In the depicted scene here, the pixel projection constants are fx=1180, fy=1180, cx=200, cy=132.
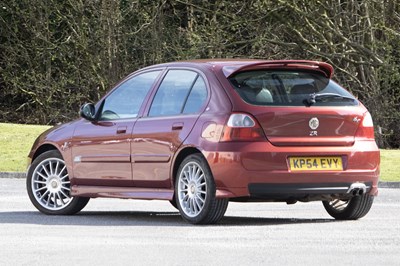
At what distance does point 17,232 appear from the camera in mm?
10477

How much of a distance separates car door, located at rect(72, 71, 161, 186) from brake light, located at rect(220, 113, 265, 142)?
1.41 meters

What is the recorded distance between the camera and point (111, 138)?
12.1 metres

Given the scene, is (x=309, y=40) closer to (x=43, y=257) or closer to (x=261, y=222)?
(x=261, y=222)

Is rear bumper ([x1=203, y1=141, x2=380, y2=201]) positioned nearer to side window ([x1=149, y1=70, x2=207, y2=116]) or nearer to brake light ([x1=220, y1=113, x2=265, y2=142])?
brake light ([x1=220, y1=113, x2=265, y2=142])

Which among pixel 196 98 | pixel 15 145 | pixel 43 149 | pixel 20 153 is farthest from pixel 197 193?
pixel 15 145

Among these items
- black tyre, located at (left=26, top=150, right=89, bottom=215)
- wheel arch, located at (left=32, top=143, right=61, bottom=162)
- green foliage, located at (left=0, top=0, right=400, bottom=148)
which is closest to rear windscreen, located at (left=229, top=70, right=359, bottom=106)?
black tyre, located at (left=26, top=150, right=89, bottom=215)

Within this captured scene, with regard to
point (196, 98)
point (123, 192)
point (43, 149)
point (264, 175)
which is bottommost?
point (123, 192)

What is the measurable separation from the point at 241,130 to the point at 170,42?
898 inches

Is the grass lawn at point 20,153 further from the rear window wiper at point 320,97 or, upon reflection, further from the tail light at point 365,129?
the rear window wiper at point 320,97

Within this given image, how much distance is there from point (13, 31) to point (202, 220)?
26.9 meters

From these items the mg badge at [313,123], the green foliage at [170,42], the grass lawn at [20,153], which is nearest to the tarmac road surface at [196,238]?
the mg badge at [313,123]

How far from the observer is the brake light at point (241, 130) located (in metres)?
10.9

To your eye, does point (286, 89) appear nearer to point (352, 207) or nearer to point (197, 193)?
point (197, 193)

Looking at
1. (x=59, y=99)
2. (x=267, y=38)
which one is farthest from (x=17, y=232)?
(x=59, y=99)
